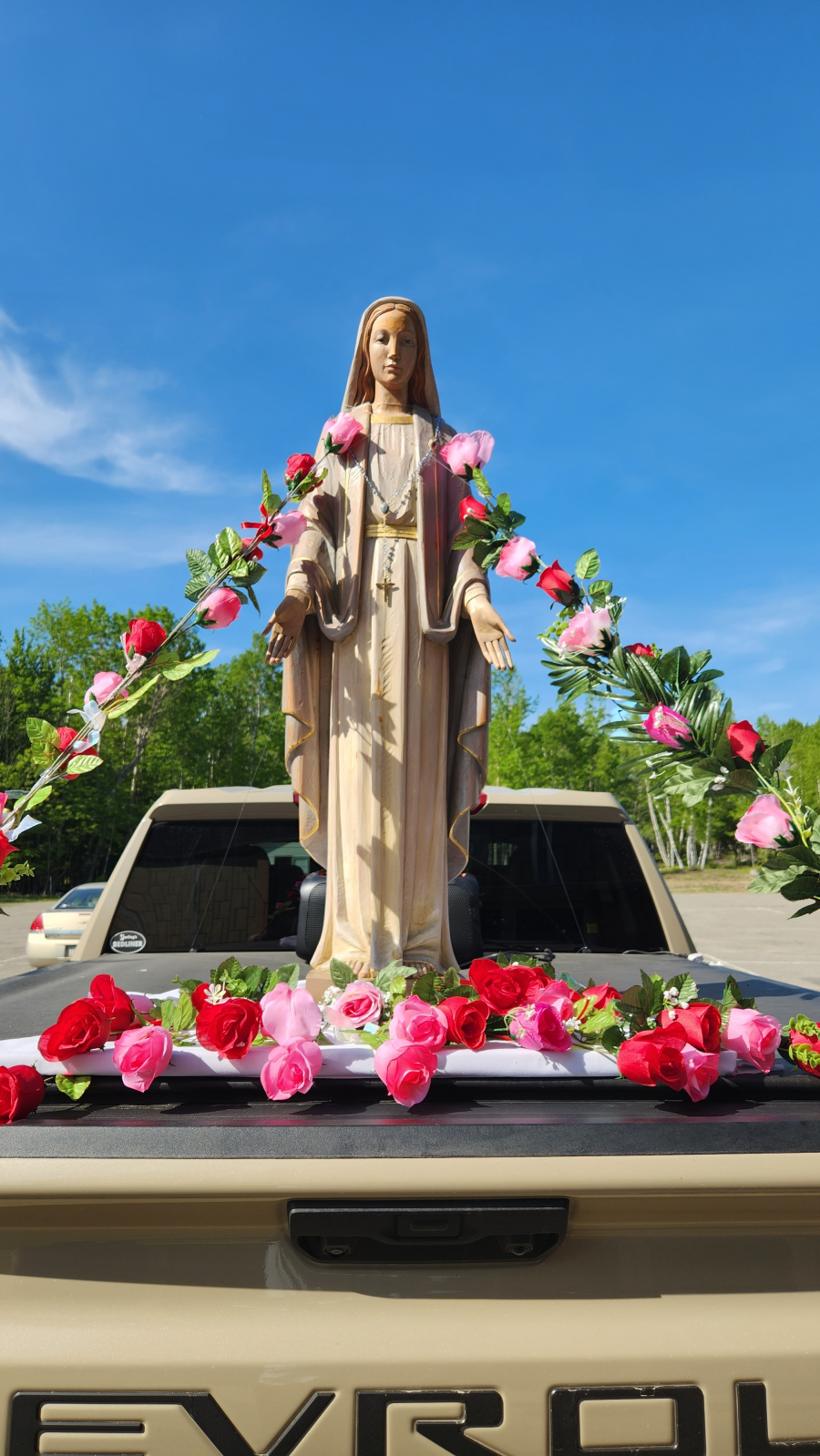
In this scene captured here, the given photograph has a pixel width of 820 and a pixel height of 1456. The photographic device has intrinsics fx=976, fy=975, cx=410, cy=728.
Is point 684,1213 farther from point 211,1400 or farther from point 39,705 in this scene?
point 39,705

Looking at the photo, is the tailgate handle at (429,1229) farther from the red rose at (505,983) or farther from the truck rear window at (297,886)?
the truck rear window at (297,886)

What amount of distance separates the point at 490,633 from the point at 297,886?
2119mm

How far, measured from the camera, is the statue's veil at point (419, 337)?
2.98 metres

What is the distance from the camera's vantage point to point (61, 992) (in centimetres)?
274

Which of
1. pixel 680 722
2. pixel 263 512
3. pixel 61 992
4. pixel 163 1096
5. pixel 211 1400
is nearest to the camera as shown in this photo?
pixel 211 1400

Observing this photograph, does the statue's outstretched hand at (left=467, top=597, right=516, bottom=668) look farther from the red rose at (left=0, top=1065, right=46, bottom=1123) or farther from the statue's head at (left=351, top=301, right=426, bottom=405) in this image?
the red rose at (left=0, top=1065, right=46, bottom=1123)

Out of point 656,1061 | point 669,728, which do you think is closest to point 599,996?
point 656,1061

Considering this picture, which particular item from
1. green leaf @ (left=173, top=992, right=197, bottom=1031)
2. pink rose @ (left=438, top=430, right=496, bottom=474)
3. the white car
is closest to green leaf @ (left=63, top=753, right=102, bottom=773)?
green leaf @ (left=173, top=992, right=197, bottom=1031)

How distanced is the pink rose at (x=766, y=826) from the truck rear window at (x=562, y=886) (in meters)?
2.40

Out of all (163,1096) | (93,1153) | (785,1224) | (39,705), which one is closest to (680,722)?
(785,1224)

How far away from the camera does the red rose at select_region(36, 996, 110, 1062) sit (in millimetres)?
1556

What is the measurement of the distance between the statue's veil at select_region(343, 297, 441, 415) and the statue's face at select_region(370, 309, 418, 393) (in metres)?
0.02

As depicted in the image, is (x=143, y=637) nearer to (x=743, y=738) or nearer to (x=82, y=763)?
(x=82, y=763)

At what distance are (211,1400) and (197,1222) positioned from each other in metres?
0.20
